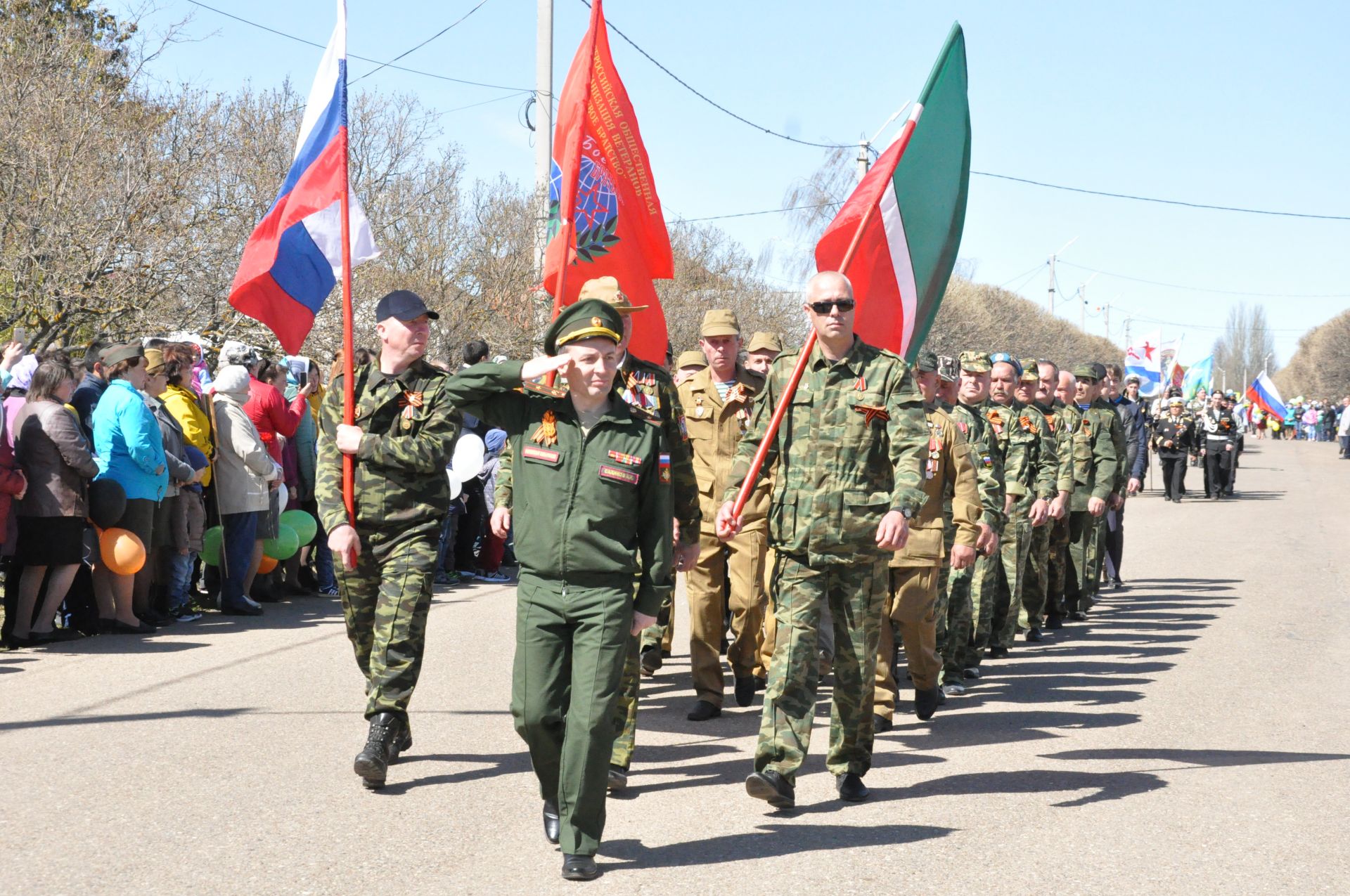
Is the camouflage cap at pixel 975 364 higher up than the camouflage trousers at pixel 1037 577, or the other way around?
the camouflage cap at pixel 975 364

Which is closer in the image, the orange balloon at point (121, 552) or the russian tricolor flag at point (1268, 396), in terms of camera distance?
the orange balloon at point (121, 552)

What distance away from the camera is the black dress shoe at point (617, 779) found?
20.3 feet

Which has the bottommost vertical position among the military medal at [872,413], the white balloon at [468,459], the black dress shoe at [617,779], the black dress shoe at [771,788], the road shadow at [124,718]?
the road shadow at [124,718]

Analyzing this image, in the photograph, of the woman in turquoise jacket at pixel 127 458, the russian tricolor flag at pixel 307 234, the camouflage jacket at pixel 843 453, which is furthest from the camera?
the woman in turquoise jacket at pixel 127 458

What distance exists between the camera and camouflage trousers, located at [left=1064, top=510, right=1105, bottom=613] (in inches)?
504

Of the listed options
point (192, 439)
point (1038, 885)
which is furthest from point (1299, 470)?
point (1038, 885)

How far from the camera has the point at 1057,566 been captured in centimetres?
1241

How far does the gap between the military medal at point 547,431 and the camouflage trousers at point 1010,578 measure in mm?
5872

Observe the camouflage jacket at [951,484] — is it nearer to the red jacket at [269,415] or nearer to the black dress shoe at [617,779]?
the black dress shoe at [617,779]

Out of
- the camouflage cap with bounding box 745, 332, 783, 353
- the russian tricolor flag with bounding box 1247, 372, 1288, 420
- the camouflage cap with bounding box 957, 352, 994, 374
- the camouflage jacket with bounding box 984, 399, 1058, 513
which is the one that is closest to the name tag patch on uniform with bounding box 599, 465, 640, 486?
the camouflage cap with bounding box 745, 332, 783, 353

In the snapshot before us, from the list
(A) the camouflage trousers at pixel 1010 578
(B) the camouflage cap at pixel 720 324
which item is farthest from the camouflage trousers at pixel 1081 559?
A: (B) the camouflage cap at pixel 720 324

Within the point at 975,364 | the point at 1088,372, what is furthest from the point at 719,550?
the point at 1088,372

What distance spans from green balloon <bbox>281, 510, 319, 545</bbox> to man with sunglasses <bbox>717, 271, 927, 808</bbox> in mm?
6647

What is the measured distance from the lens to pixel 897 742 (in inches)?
293
